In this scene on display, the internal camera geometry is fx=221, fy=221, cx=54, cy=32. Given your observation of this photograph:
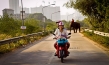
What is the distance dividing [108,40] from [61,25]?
27.3 ft

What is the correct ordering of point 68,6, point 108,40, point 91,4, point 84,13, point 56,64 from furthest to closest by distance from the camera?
point 68,6 < point 84,13 < point 91,4 < point 108,40 < point 56,64

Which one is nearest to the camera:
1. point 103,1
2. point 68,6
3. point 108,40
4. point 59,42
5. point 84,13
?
point 59,42

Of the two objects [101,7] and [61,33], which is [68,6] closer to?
[101,7]

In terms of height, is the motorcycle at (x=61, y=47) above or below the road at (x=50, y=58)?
above

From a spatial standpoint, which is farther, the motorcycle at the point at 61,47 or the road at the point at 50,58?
the motorcycle at the point at 61,47

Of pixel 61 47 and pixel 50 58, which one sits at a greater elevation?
pixel 61 47

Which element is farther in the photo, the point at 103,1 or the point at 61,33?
the point at 103,1

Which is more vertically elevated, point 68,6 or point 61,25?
point 68,6

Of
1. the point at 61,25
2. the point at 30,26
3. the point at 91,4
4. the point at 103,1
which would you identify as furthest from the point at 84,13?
the point at 61,25

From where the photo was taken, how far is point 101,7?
2086 cm

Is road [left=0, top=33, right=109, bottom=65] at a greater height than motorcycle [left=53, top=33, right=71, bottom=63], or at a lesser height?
lesser

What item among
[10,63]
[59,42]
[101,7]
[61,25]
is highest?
[101,7]

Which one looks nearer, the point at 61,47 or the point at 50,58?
the point at 61,47

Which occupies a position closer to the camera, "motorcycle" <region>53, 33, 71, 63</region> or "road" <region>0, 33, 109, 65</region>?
"road" <region>0, 33, 109, 65</region>
